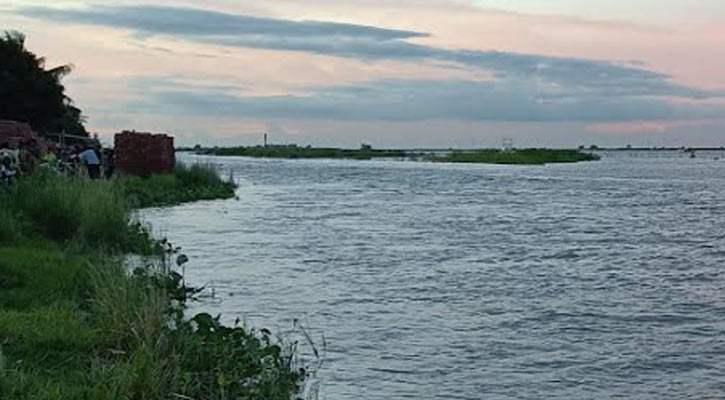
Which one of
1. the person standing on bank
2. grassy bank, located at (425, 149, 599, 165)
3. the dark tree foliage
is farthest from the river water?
grassy bank, located at (425, 149, 599, 165)

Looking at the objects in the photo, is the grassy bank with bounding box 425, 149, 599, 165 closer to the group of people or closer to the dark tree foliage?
the dark tree foliage

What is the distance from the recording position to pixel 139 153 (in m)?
55.4

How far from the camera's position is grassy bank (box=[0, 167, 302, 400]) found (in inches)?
368

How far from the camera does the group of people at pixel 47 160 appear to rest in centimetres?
2478

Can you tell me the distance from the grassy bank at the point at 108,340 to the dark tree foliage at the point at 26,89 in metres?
43.6

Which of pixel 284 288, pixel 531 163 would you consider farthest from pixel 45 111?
pixel 531 163

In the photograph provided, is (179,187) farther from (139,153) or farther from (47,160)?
(47,160)

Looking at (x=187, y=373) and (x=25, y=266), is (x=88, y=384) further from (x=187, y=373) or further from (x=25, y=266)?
(x=25, y=266)

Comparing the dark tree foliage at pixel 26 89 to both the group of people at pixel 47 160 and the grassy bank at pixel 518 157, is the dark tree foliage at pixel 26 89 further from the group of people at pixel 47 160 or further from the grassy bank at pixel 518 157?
the grassy bank at pixel 518 157

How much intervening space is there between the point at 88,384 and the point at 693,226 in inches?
1304

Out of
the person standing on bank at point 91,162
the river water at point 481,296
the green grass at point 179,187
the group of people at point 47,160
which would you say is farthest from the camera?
the green grass at point 179,187

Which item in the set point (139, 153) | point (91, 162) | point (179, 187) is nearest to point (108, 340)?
point (91, 162)

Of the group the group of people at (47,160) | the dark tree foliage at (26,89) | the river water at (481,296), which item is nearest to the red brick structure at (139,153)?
the group of people at (47,160)

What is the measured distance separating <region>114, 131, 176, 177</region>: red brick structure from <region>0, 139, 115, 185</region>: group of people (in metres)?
1.20
